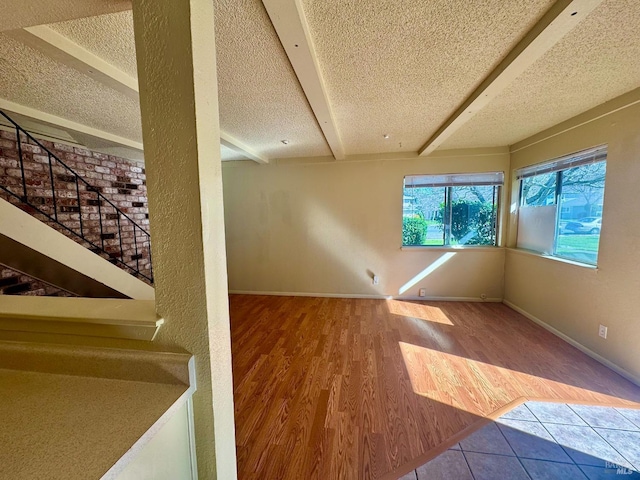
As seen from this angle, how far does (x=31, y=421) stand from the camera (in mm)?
651

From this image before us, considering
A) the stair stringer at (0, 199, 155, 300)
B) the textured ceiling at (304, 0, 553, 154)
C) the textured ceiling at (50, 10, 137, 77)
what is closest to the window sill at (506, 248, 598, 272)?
the textured ceiling at (304, 0, 553, 154)

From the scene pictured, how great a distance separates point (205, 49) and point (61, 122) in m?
2.62

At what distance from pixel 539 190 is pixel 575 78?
165cm

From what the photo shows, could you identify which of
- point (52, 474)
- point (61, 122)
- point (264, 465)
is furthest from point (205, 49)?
point (61, 122)

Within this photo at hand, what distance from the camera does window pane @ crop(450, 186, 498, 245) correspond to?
3.64 metres

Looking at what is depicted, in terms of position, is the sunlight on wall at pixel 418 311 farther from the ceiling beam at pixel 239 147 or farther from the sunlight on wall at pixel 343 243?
the ceiling beam at pixel 239 147

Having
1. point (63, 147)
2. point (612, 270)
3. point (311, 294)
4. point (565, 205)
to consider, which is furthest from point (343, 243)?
point (63, 147)

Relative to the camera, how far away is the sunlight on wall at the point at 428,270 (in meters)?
3.75

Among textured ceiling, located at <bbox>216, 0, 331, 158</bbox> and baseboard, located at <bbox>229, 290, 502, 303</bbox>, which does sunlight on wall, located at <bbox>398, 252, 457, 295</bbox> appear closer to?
baseboard, located at <bbox>229, 290, 502, 303</bbox>

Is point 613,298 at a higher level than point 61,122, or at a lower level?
lower

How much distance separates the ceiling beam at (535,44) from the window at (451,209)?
174 cm

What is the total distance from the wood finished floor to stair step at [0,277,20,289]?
211cm

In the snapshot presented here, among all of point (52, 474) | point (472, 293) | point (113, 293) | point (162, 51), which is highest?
point (162, 51)

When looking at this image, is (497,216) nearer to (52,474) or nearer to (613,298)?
(613,298)
